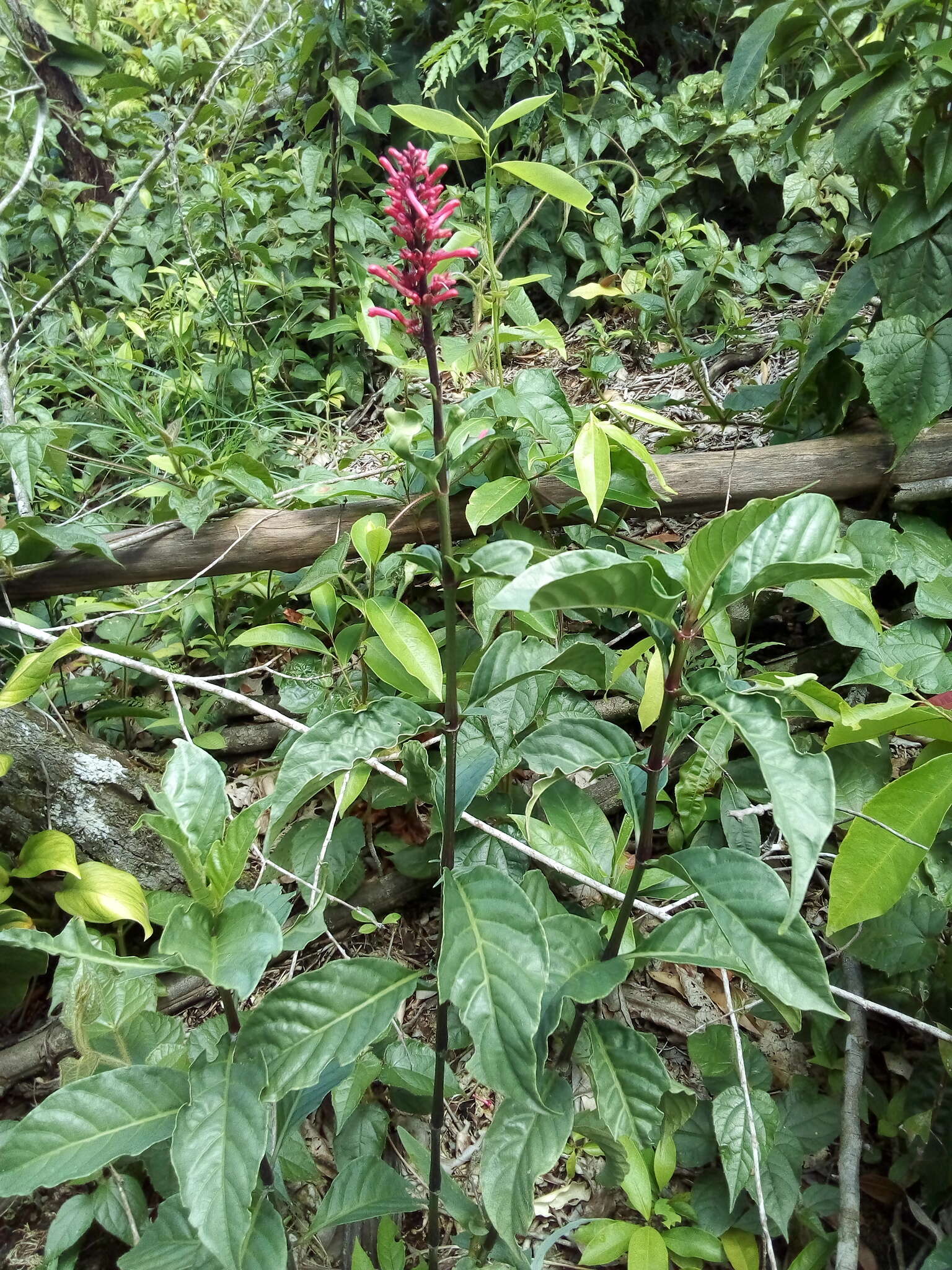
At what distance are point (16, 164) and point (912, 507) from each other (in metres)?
3.57

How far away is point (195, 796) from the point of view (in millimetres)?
800

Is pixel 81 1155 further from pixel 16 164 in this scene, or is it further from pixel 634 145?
pixel 16 164

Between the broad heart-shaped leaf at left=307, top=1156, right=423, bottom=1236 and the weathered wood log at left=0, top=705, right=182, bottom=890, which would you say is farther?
the weathered wood log at left=0, top=705, right=182, bottom=890

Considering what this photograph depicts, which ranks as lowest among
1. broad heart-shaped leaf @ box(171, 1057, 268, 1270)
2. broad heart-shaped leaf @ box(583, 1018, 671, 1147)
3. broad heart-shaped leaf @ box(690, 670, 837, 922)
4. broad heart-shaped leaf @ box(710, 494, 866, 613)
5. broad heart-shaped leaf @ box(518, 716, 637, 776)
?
broad heart-shaped leaf @ box(583, 1018, 671, 1147)

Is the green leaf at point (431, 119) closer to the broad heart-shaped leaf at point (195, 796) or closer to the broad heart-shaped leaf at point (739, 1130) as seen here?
the broad heart-shaped leaf at point (195, 796)

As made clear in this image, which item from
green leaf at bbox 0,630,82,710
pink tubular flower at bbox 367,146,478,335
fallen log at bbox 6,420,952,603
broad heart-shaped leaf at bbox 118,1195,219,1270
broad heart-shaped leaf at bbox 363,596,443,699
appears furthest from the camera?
fallen log at bbox 6,420,952,603

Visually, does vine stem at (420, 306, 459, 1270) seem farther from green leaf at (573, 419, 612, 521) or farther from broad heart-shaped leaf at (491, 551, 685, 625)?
green leaf at (573, 419, 612, 521)

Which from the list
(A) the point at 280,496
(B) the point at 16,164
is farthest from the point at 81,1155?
(B) the point at 16,164

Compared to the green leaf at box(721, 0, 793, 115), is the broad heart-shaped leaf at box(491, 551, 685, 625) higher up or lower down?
lower down

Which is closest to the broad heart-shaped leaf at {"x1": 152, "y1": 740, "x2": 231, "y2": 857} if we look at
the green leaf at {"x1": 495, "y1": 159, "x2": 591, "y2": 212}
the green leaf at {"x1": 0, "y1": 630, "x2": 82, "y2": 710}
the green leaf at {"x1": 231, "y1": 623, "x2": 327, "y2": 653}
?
the green leaf at {"x1": 0, "y1": 630, "x2": 82, "y2": 710}

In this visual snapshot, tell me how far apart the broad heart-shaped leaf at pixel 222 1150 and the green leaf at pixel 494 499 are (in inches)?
37.7

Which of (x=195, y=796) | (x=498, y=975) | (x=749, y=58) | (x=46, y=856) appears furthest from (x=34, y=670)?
(x=749, y=58)

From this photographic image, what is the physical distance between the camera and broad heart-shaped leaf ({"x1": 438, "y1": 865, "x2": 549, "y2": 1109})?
630mm

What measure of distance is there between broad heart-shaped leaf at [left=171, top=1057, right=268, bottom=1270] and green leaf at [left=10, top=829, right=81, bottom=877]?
2.61 feet
